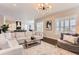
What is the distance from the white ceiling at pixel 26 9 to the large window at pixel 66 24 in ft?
1.04

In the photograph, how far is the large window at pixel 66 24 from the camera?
3025 mm

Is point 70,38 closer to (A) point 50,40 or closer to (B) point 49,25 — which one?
(A) point 50,40

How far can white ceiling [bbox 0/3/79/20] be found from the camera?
2.76 metres

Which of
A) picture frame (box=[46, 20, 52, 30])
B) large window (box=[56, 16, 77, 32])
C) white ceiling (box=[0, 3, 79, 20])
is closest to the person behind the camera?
white ceiling (box=[0, 3, 79, 20])

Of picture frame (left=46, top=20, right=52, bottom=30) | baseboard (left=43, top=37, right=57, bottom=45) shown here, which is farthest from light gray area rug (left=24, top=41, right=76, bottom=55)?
picture frame (left=46, top=20, right=52, bottom=30)

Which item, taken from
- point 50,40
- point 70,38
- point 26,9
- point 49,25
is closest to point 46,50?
point 50,40

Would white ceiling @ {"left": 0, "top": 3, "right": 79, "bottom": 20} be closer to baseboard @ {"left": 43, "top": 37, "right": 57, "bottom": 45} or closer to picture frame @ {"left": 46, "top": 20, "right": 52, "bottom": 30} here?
picture frame @ {"left": 46, "top": 20, "right": 52, "bottom": 30}

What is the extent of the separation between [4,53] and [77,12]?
7.45ft

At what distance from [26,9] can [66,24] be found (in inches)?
50.0

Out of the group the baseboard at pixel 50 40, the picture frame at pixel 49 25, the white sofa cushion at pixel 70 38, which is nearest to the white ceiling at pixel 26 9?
the picture frame at pixel 49 25

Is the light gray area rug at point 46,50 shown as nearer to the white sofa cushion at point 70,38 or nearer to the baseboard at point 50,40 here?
the baseboard at point 50,40

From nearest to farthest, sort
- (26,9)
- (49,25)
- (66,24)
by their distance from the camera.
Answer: (26,9)
(66,24)
(49,25)

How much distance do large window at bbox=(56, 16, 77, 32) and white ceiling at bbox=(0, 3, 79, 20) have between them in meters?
0.32

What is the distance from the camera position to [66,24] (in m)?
3.09
